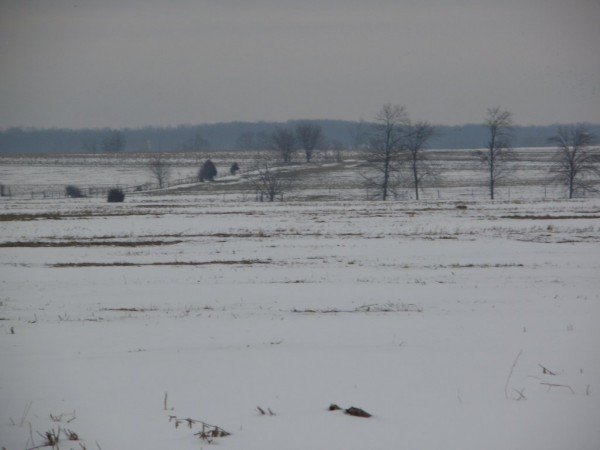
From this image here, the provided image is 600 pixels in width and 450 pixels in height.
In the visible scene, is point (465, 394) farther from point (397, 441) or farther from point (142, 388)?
point (142, 388)

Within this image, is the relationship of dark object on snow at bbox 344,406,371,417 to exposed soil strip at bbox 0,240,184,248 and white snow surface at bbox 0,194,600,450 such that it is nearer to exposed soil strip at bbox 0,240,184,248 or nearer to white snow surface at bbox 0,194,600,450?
white snow surface at bbox 0,194,600,450

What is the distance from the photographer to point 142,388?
7816 mm

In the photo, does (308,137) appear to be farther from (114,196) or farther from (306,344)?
(306,344)

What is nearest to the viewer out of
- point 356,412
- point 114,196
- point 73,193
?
point 356,412

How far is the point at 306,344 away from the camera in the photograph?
10227mm

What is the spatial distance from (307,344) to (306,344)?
0.02 metres

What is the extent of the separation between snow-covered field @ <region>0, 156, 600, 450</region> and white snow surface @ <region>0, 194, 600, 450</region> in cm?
4

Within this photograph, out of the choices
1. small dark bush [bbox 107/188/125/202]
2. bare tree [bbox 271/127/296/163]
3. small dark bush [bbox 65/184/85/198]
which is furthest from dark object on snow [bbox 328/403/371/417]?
bare tree [bbox 271/127/296/163]

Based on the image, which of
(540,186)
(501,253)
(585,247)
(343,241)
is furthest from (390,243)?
(540,186)

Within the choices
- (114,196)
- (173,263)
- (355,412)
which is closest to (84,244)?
(173,263)

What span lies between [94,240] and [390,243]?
13.6 m

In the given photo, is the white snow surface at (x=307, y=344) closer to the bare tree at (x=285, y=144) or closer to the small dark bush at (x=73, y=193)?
the small dark bush at (x=73, y=193)

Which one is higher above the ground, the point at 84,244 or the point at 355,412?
the point at 355,412

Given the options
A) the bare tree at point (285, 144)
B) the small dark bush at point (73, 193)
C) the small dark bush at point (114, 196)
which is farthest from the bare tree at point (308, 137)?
the small dark bush at point (114, 196)
